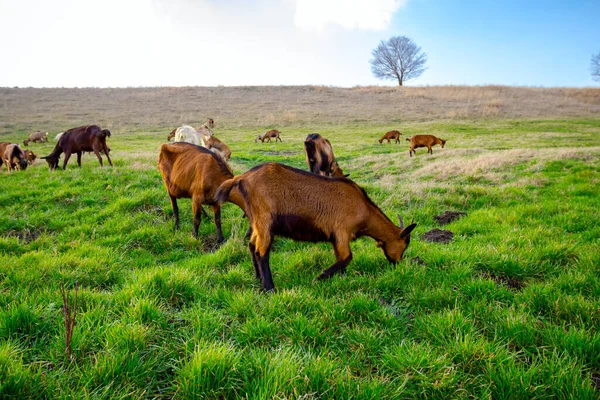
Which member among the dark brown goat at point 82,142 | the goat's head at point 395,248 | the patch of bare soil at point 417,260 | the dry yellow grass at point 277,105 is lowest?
the patch of bare soil at point 417,260

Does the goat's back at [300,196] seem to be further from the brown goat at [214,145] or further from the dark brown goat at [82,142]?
the brown goat at [214,145]

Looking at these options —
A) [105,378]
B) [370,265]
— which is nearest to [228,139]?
[370,265]

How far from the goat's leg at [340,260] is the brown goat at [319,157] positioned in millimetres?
5897

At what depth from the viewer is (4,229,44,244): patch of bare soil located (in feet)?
18.9

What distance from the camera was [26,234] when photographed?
19.5 ft

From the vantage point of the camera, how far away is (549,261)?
4.39 meters

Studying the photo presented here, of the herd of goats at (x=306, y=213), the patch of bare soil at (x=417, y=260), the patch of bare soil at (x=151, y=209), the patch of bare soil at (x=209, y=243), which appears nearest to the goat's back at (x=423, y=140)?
the patch of bare soil at (x=151, y=209)

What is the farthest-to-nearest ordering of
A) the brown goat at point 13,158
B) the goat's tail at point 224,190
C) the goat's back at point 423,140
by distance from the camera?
the goat's back at point 423,140 → the brown goat at point 13,158 → the goat's tail at point 224,190

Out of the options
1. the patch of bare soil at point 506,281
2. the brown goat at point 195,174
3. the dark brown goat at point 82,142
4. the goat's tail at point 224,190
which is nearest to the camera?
the patch of bare soil at point 506,281

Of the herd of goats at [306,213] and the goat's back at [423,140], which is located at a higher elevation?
the goat's back at [423,140]

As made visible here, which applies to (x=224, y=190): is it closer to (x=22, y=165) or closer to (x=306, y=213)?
(x=306, y=213)

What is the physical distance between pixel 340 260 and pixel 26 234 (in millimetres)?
5384

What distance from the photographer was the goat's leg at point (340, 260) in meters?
4.10

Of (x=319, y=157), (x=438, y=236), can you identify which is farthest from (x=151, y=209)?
(x=438, y=236)
